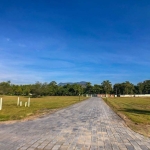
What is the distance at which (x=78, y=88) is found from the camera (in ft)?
364

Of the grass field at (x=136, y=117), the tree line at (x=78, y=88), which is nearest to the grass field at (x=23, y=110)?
the grass field at (x=136, y=117)

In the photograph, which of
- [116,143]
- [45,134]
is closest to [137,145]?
[116,143]

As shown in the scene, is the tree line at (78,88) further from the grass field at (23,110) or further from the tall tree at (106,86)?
the grass field at (23,110)

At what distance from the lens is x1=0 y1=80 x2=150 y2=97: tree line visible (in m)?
102

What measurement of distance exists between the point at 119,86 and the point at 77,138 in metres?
120

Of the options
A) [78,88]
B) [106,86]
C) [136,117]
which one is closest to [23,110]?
[136,117]

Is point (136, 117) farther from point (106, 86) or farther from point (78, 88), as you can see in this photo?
point (106, 86)

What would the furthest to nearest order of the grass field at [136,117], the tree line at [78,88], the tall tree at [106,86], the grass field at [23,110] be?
the tall tree at [106,86], the tree line at [78,88], the grass field at [23,110], the grass field at [136,117]

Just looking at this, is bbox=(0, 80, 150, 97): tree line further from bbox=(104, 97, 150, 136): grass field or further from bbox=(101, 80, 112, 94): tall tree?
bbox=(104, 97, 150, 136): grass field

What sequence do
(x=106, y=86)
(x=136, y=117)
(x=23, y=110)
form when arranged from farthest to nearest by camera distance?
(x=106, y=86) < (x=23, y=110) < (x=136, y=117)

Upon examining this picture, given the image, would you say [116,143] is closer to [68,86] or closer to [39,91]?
[39,91]

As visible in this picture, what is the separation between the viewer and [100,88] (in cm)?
11969

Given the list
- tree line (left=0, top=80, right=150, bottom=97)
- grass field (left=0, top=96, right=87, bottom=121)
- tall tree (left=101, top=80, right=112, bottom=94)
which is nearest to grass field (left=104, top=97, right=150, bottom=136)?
grass field (left=0, top=96, right=87, bottom=121)

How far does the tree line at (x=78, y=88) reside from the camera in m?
102
